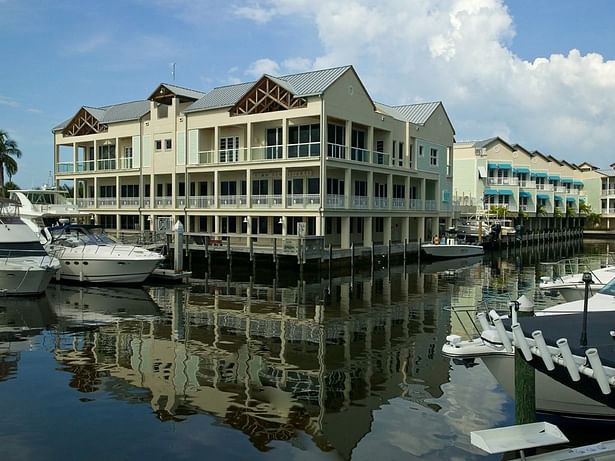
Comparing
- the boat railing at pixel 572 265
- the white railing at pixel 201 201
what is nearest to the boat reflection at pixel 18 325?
the white railing at pixel 201 201

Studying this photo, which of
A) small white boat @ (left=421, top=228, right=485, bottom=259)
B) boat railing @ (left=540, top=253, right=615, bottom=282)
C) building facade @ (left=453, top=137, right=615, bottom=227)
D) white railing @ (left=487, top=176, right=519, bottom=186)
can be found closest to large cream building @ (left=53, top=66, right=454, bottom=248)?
small white boat @ (left=421, top=228, right=485, bottom=259)

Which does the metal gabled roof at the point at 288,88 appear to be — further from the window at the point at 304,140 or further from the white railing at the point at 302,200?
the white railing at the point at 302,200

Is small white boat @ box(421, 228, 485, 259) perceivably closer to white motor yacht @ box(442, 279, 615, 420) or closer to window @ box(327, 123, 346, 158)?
window @ box(327, 123, 346, 158)

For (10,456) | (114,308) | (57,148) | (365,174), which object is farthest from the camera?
(57,148)

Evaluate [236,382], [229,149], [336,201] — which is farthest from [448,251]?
[236,382]

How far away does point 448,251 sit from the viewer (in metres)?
42.1

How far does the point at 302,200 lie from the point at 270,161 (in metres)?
3.26

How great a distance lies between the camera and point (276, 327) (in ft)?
60.9

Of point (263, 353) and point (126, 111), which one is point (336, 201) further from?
point (263, 353)

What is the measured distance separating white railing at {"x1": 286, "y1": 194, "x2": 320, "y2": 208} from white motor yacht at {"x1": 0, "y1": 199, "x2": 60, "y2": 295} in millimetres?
14526

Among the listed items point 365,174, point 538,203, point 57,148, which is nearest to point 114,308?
point 365,174

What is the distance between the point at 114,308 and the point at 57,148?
31826 mm

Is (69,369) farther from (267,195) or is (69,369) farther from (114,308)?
(267,195)

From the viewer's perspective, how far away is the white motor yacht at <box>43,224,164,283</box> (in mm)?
26922
